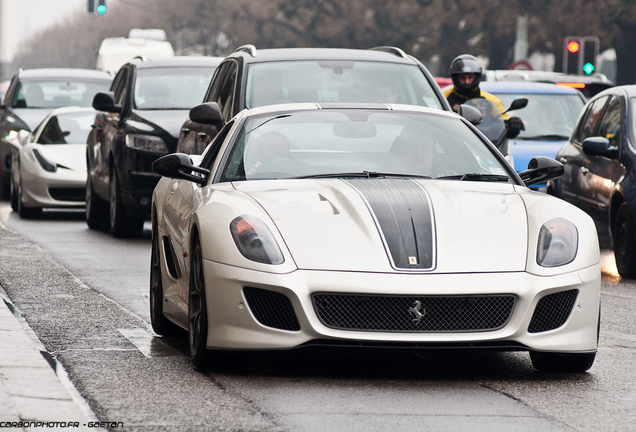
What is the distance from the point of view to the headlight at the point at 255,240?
588cm

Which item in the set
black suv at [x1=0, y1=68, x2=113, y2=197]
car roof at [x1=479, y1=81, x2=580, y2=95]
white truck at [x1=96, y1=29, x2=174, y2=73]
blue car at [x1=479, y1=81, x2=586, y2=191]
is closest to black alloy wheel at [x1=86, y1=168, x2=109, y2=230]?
blue car at [x1=479, y1=81, x2=586, y2=191]

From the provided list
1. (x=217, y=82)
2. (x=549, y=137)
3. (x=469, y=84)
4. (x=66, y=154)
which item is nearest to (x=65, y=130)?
(x=66, y=154)

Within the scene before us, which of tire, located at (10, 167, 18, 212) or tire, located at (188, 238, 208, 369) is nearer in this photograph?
tire, located at (188, 238, 208, 369)

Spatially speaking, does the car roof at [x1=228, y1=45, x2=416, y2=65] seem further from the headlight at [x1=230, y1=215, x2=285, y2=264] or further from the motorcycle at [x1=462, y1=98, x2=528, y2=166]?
the headlight at [x1=230, y1=215, x2=285, y2=264]

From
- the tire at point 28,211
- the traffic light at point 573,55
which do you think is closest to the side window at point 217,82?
the tire at point 28,211

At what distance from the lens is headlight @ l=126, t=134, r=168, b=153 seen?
13430 mm

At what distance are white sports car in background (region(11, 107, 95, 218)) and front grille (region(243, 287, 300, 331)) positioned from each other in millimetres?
11141

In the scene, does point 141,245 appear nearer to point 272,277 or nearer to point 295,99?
point 295,99

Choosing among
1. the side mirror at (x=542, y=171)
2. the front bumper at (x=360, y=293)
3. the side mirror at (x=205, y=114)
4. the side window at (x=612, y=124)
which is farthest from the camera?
the side window at (x=612, y=124)

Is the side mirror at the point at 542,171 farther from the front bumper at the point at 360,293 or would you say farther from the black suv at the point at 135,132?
the black suv at the point at 135,132

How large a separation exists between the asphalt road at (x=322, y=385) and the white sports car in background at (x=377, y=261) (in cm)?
19

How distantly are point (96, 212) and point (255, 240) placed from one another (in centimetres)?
Answer: 962

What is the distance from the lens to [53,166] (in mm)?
16734

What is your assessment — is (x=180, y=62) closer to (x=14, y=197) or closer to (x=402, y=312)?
(x=14, y=197)
